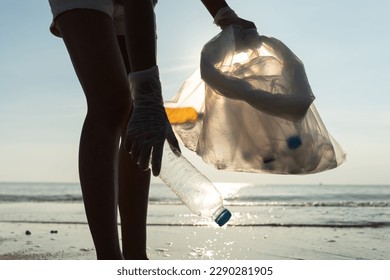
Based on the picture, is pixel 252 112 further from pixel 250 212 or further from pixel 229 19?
pixel 250 212

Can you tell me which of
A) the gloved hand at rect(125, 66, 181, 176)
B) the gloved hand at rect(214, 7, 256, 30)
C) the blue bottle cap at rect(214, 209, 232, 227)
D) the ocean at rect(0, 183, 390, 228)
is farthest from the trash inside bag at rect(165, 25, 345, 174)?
the ocean at rect(0, 183, 390, 228)

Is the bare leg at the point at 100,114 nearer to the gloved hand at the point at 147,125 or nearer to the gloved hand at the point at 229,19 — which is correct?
the gloved hand at the point at 147,125

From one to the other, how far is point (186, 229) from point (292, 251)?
1.68 metres

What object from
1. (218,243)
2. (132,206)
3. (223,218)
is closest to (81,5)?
(132,206)

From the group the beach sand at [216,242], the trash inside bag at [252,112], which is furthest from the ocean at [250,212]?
the trash inside bag at [252,112]

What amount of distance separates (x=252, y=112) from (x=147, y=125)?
0.54 meters

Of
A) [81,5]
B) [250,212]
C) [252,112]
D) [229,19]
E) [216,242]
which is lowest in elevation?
[250,212]

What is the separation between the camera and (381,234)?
5.30 meters

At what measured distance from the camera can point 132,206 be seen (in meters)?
1.83

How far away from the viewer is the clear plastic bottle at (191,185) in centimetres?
181

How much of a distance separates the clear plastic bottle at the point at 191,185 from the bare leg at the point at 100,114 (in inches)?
11.8

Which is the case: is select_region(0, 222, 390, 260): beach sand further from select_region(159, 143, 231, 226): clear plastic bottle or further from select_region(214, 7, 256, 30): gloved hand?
select_region(214, 7, 256, 30): gloved hand
